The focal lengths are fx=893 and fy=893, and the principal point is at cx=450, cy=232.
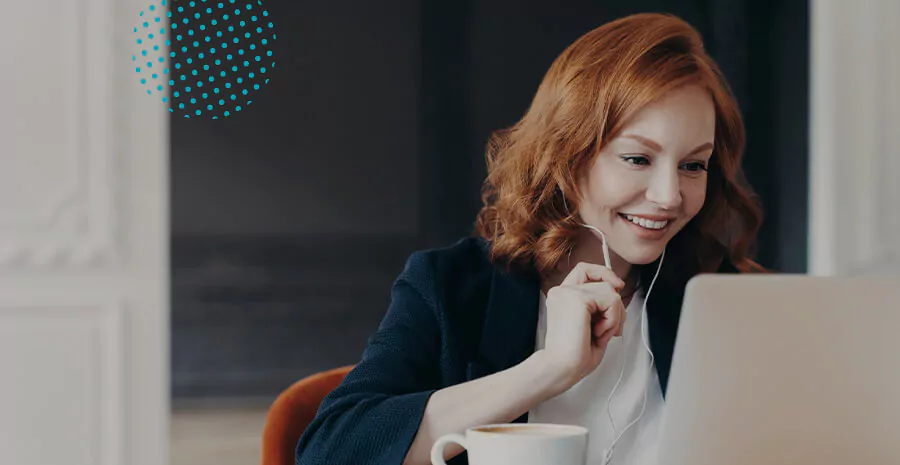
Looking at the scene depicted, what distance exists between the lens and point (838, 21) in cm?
280

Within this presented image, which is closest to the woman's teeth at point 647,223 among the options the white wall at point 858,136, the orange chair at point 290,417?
the orange chair at point 290,417

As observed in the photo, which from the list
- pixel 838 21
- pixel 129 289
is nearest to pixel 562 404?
pixel 129 289

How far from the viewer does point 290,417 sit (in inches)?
42.6

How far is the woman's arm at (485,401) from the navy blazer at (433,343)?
2 cm

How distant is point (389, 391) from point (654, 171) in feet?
1.36

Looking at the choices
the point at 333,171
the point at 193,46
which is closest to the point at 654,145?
the point at 193,46

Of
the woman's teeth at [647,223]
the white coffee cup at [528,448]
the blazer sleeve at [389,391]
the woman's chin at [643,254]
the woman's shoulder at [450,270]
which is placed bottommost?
the blazer sleeve at [389,391]

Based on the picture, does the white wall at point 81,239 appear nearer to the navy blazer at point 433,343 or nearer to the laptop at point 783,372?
the navy blazer at point 433,343

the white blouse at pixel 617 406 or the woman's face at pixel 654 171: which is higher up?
the woman's face at pixel 654 171

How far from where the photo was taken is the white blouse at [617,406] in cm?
109

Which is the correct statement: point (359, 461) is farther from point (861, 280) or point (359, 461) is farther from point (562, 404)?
point (861, 280)

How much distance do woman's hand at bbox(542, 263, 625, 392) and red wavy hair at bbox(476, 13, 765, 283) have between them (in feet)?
1.02

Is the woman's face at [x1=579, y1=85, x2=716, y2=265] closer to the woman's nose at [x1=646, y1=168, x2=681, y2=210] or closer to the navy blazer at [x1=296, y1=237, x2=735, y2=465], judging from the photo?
the woman's nose at [x1=646, y1=168, x2=681, y2=210]

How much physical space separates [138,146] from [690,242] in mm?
1616
